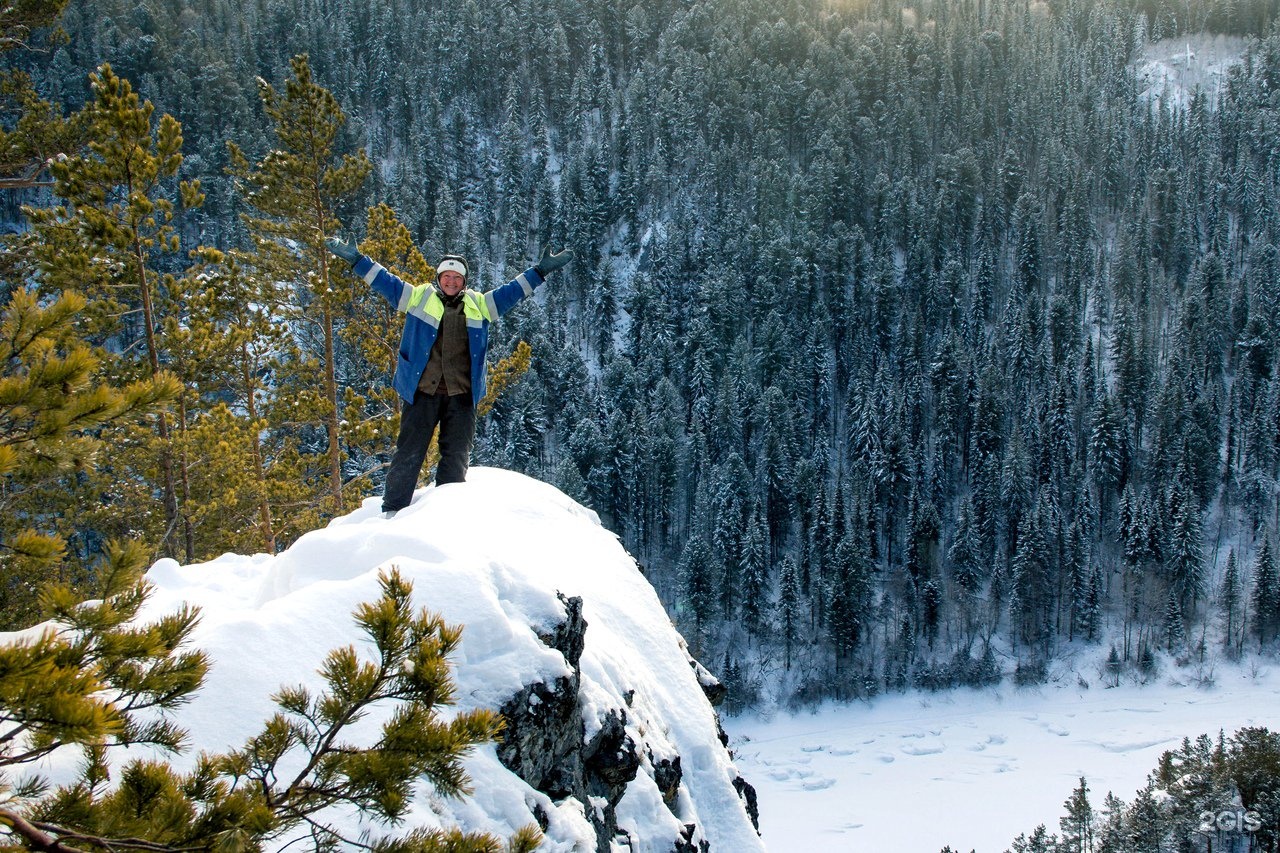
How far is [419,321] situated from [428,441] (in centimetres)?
114

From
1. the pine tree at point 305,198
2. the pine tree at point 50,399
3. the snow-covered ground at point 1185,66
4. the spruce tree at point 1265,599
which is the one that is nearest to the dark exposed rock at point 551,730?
the pine tree at point 50,399

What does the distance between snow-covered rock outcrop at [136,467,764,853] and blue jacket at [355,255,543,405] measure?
1143mm

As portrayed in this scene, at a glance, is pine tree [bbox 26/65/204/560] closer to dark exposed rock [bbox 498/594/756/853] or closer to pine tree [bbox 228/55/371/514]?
pine tree [bbox 228/55/371/514]

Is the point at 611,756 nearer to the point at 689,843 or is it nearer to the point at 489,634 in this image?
the point at 689,843

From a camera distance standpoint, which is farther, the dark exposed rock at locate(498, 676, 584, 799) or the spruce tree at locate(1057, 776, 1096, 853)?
the spruce tree at locate(1057, 776, 1096, 853)

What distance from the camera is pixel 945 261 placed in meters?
84.4

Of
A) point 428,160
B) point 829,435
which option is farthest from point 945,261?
point 428,160

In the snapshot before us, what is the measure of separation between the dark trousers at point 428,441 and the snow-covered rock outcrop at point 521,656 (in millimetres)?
352

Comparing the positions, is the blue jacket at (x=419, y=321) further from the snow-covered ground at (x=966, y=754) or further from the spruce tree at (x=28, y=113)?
→ the snow-covered ground at (x=966, y=754)

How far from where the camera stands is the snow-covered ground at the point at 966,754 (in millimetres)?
43375

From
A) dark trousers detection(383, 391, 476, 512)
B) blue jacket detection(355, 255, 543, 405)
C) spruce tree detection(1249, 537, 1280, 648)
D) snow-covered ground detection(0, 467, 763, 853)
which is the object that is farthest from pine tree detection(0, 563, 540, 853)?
spruce tree detection(1249, 537, 1280, 648)

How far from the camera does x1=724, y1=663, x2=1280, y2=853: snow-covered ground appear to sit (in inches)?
1708

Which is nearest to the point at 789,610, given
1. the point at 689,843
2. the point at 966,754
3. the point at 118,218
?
the point at 966,754

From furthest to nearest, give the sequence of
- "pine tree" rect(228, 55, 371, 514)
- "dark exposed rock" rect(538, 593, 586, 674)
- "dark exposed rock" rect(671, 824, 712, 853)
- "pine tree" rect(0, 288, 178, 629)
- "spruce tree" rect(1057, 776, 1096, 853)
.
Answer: "spruce tree" rect(1057, 776, 1096, 853) → "pine tree" rect(228, 55, 371, 514) → "dark exposed rock" rect(671, 824, 712, 853) → "dark exposed rock" rect(538, 593, 586, 674) → "pine tree" rect(0, 288, 178, 629)
